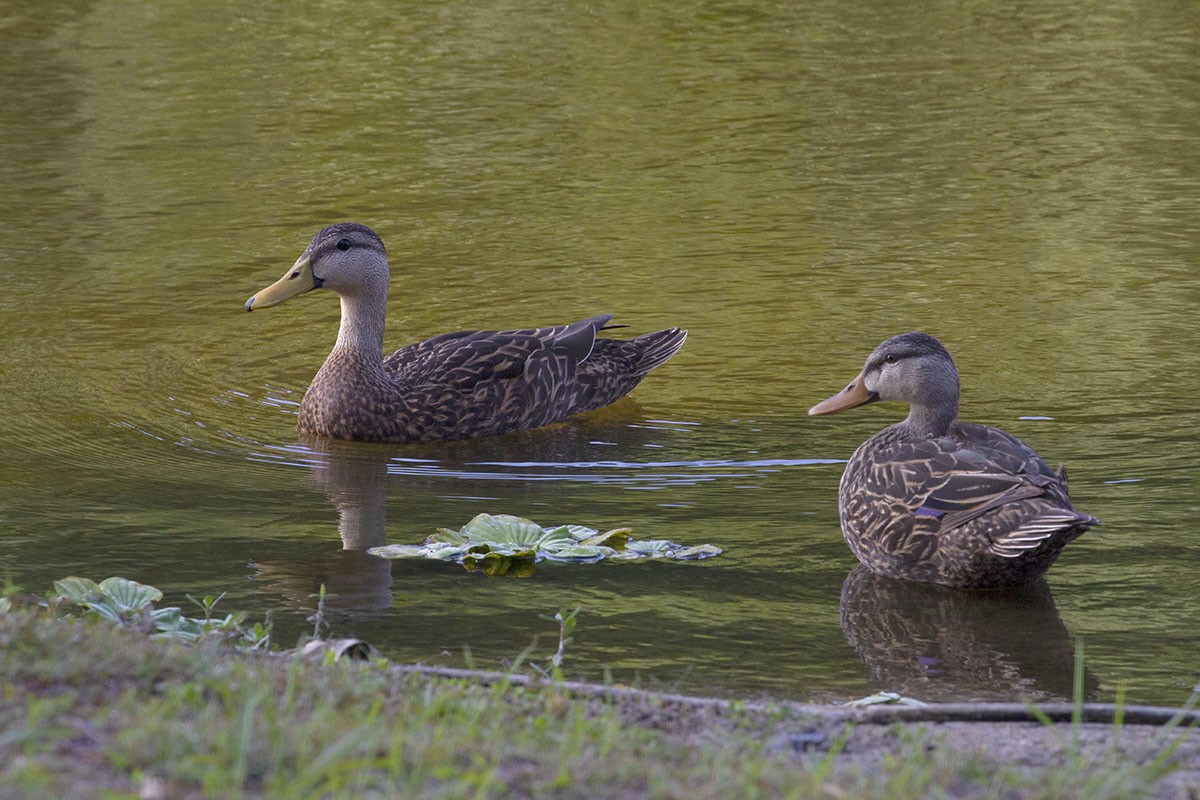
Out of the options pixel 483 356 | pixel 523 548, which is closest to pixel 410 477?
pixel 483 356

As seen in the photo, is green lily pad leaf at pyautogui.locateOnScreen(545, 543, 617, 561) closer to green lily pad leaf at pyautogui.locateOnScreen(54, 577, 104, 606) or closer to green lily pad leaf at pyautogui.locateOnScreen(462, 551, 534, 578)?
green lily pad leaf at pyautogui.locateOnScreen(462, 551, 534, 578)

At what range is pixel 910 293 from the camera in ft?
44.4

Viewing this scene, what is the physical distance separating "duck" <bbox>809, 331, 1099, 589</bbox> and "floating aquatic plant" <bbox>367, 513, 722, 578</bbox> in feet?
2.65

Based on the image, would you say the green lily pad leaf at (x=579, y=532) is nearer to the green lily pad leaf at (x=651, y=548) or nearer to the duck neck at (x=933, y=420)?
the green lily pad leaf at (x=651, y=548)

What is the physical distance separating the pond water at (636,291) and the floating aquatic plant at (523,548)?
0.16 m

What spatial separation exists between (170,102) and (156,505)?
12835 mm

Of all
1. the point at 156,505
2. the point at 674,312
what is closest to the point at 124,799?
the point at 156,505

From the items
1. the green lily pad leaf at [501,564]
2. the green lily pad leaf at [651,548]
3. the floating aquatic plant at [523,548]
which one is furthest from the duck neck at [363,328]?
the green lily pad leaf at [651,548]

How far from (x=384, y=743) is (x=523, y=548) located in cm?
392

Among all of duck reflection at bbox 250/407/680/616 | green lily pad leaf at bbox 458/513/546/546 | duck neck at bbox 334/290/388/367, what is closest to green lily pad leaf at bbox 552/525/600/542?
green lily pad leaf at bbox 458/513/546/546

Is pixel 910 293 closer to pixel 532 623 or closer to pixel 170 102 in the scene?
pixel 532 623

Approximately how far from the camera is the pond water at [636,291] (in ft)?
25.2

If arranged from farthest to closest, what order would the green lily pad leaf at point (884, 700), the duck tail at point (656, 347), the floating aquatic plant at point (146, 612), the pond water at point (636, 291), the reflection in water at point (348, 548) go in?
the duck tail at point (656, 347), the reflection in water at point (348, 548), the pond water at point (636, 291), the floating aquatic plant at point (146, 612), the green lily pad leaf at point (884, 700)

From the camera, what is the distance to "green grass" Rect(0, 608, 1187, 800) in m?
4.11
